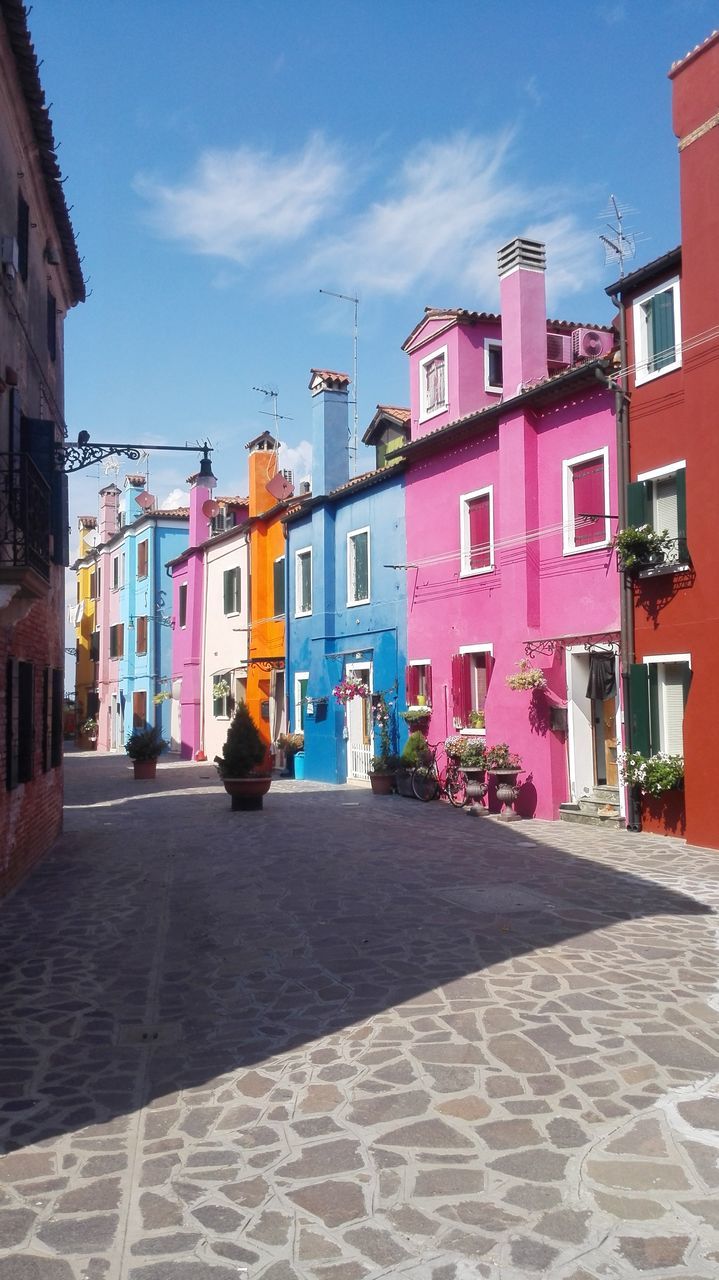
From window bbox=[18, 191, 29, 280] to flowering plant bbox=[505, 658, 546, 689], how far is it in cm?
929

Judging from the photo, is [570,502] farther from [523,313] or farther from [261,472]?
[261,472]

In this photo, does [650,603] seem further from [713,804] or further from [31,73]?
[31,73]

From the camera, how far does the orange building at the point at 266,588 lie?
93.1 ft

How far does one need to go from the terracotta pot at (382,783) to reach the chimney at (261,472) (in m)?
10.7

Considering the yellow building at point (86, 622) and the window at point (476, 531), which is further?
the yellow building at point (86, 622)

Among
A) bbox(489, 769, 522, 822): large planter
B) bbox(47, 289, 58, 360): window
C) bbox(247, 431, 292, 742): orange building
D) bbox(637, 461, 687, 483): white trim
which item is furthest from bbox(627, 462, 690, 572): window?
bbox(247, 431, 292, 742): orange building

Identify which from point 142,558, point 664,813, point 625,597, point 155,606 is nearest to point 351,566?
point 625,597

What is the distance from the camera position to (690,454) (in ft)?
43.0

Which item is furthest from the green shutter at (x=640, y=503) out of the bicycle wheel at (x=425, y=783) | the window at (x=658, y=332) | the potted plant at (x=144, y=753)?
the potted plant at (x=144, y=753)

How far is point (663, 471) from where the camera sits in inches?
545

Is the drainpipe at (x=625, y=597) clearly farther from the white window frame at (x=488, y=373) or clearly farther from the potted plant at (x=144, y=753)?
the potted plant at (x=144, y=753)

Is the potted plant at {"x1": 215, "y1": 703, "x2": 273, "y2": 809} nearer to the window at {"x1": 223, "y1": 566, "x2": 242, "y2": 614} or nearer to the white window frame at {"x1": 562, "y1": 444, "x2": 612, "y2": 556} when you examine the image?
the white window frame at {"x1": 562, "y1": 444, "x2": 612, "y2": 556}

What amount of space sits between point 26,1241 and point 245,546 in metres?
27.0

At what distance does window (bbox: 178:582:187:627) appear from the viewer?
36.7 metres
